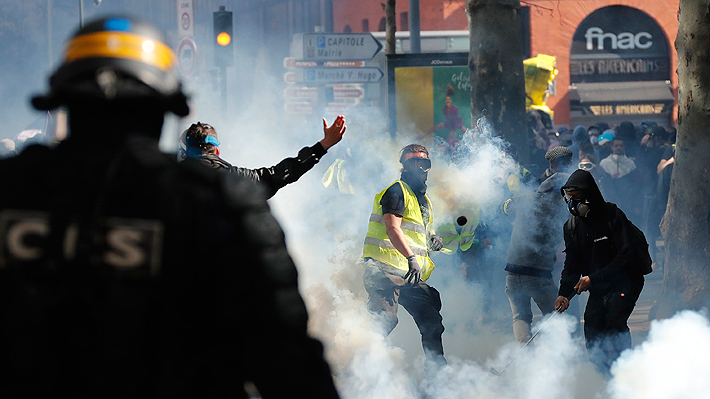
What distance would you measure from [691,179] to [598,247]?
6.51 ft

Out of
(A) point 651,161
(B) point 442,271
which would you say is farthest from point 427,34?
(B) point 442,271

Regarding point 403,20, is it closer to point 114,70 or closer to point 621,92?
point 621,92

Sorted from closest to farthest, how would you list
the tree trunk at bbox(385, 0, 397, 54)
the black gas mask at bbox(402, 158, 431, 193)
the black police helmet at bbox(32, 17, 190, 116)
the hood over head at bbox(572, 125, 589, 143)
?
the black police helmet at bbox(32, 17, 190, 116) < the black gas mask at bbox(402, 158, 431, 193) < the hood over head at bbox(572, 125, 589, 143) < the tree trunk at bbox(385, 0, 397, 54)

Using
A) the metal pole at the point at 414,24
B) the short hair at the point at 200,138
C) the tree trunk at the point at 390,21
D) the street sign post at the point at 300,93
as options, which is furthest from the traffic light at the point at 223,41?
the street sign post at the point at 300,93

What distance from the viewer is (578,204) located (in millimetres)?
5445

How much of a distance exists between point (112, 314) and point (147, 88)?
401 millimetres

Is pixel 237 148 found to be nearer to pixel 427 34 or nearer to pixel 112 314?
pixel 427 34

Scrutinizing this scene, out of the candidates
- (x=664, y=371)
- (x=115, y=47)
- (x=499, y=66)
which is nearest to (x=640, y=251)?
(x=664, y=371)

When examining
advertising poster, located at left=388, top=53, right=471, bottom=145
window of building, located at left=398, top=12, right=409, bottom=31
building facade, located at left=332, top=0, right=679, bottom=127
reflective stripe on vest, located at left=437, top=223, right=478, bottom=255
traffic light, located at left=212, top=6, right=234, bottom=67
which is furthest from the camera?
window of building, located at left=398, top=12, right=409, bottom=31

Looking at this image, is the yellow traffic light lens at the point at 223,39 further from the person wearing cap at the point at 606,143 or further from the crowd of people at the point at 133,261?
the crowd of people at the point at 133,261

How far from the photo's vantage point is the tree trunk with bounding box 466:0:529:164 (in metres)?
8.27

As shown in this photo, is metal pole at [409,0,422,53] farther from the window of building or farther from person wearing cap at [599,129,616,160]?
the window of building

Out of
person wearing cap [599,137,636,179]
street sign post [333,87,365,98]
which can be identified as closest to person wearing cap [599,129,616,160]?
person wearing cap [599,137,636,179]

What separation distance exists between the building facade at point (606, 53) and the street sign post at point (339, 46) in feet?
44.3
